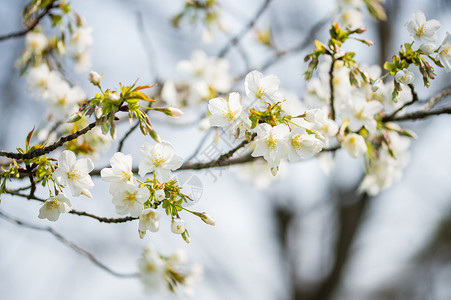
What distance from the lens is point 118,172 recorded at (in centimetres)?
126

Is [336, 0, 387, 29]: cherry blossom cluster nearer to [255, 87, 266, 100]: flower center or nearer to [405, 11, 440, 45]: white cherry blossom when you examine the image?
[405, 11, 440, 45]: white cherry blossom

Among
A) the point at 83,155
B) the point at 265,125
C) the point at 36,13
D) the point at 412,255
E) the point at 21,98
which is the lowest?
the point at 412,255

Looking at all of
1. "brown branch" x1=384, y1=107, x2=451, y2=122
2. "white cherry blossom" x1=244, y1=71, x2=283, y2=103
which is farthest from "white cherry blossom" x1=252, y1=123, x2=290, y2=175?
"brown branch" x1=384, y1=107, x2=451, y2=122

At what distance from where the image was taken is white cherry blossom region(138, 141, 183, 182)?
4.09 ft

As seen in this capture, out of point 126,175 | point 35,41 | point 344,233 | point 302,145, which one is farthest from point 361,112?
point 344,233

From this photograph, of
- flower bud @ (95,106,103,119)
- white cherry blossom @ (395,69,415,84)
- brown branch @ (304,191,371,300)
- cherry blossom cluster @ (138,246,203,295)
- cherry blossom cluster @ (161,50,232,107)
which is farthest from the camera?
brown branch @ (304,191,371,300)

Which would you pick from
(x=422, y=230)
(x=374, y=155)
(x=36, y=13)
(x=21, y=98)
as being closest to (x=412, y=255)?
(x=422, y=230)

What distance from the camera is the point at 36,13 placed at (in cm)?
206

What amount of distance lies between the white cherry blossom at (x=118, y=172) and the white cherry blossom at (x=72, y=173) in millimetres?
68

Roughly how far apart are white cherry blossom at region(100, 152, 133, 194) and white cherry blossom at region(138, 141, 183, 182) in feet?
0.16

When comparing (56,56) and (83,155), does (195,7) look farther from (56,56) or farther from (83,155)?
(83,155)

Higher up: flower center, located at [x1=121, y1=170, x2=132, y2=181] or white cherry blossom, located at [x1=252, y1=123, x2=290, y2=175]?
flower center, located at [x1=121, y1=170, x2=132, y2=181]

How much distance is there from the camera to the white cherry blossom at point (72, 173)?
125 cm

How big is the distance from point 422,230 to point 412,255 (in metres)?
0.53
